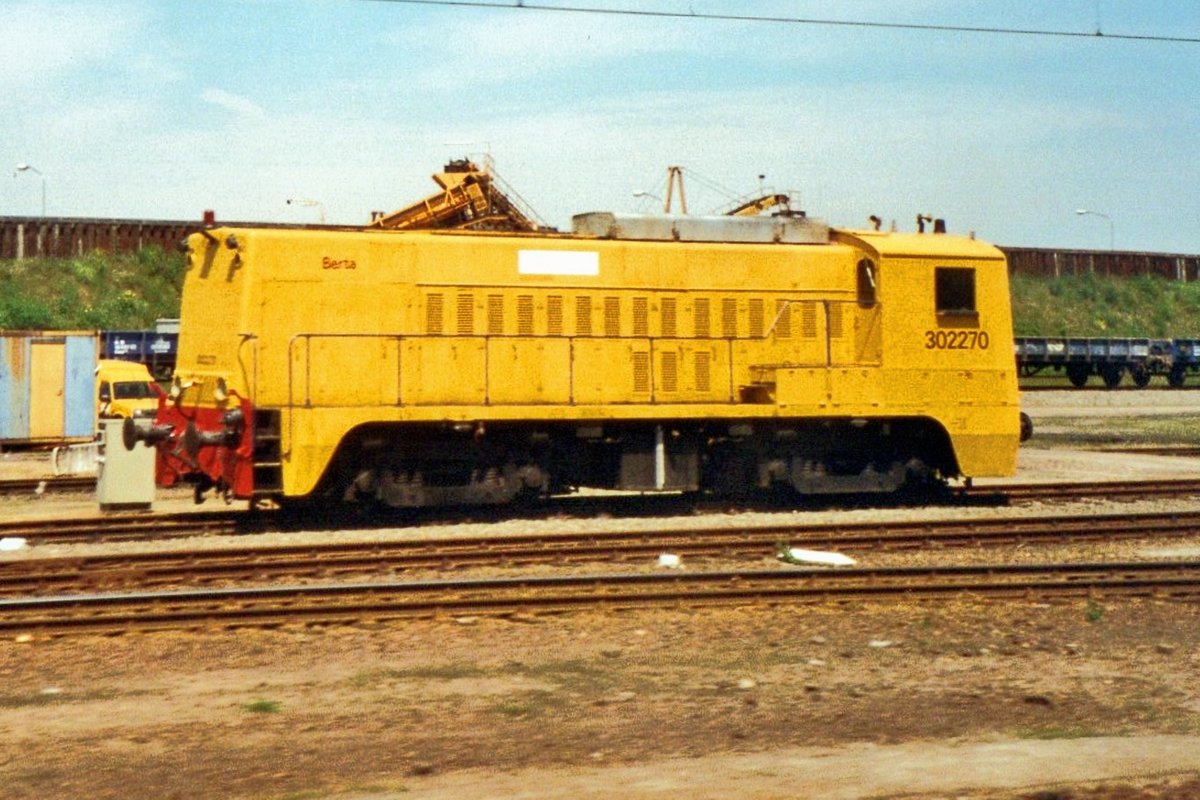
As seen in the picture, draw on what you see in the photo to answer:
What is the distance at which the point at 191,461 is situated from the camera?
1466 cm

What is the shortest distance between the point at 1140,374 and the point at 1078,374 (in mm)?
2569

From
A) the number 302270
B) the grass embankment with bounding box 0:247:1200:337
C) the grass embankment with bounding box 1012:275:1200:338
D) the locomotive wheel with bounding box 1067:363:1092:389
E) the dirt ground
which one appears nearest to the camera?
the dirt ground

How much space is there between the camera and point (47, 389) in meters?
26.6

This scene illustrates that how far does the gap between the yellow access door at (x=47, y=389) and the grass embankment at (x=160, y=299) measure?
21487 millimetres

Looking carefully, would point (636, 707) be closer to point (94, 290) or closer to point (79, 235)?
point (94, 290)

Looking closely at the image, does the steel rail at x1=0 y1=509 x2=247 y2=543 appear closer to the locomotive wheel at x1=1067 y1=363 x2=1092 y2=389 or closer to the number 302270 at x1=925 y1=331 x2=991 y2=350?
the number 302270 at x1=925 y1=331 x2=991 y2=350

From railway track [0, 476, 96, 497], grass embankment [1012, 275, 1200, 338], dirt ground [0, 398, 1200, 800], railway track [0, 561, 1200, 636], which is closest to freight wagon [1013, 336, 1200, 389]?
grass embankment [1012, 275, 1200, 338]

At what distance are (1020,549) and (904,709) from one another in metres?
6.59

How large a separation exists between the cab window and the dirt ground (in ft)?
22.3

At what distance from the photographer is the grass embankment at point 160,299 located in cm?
5016

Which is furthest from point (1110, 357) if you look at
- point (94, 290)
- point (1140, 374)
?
point (94, 290)

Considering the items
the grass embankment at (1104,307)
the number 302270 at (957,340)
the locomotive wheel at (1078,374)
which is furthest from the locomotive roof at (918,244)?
the grass embankment at (1104,307)

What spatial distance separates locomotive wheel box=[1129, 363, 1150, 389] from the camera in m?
49.3

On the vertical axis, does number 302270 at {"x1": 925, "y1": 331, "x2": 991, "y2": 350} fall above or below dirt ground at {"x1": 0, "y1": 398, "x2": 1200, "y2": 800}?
above
